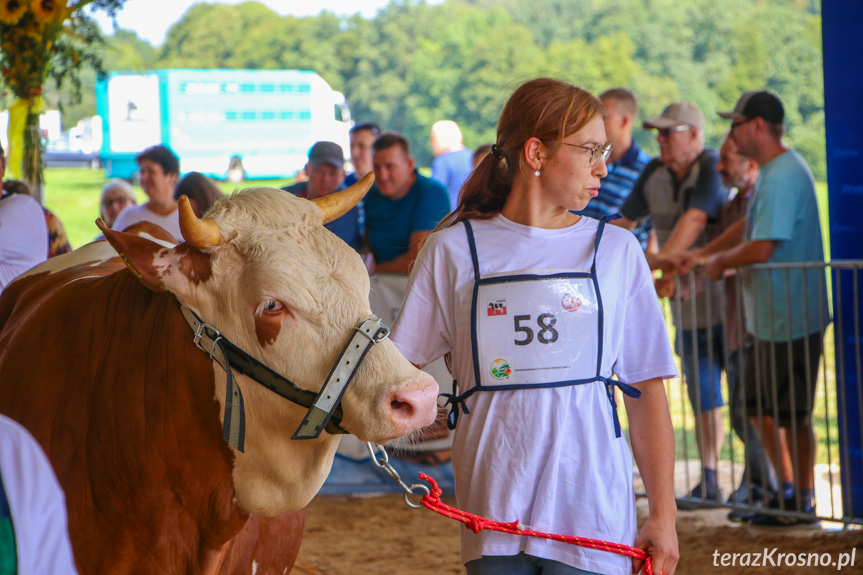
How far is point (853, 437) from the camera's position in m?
4.94

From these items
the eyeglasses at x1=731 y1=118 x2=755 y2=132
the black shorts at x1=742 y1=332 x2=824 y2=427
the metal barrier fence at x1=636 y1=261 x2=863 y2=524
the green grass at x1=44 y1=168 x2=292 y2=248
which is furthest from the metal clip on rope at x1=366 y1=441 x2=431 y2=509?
the green grass at x1=44 y1=168 x2=292 y2=248

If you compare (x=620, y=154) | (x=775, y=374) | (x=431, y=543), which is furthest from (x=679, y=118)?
(x=431, y=543)

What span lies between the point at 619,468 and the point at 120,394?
4.05 feet

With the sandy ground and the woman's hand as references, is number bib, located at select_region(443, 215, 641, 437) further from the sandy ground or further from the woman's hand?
the sandy ground

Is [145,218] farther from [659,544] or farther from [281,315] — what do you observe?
[659,544]

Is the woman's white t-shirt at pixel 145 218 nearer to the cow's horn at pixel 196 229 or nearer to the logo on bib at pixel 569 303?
the cow's horn at pixel 196 229

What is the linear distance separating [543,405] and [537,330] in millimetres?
183

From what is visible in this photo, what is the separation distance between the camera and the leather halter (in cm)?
189

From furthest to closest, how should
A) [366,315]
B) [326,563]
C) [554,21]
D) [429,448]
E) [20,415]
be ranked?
1. [554,21]
2. [429,448]
3. [326,563]
4. [20,415]
5. [366,315]

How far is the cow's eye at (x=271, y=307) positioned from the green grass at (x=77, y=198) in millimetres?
17875

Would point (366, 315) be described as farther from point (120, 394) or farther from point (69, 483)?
point (69, 483)

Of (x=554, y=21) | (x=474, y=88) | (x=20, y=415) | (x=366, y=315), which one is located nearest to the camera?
(x=366, y=315)

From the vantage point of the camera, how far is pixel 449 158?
9.98m

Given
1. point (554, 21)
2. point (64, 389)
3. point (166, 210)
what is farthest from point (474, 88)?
point (64, 389)
